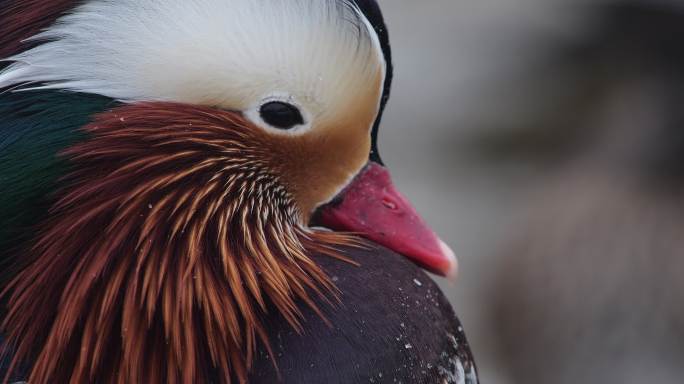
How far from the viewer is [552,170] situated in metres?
4.12

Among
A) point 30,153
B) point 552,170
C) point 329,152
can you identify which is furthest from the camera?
point 552,170

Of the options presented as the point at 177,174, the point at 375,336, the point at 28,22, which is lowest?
the point at 375,336

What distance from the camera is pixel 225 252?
1.09 metres

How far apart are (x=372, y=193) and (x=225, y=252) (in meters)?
0.26

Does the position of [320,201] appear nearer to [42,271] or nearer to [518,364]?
[42,271]

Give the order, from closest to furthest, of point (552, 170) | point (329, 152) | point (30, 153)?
point (30, 153) < point (329, 152) < point (552, 170)

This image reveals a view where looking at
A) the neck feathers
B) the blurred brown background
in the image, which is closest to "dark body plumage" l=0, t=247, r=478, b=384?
the neck feathers

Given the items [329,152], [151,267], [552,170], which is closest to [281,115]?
[329,152]

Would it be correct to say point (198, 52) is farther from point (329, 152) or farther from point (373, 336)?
point (373, 336)

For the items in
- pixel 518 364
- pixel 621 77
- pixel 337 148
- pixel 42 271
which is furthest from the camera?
pixel 621 77

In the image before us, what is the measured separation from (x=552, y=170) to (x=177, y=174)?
3208 mm

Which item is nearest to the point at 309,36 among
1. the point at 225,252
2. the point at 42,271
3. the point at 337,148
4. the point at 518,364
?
the point at 337,148

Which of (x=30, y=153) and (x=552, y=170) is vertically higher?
(x=30, y=153)

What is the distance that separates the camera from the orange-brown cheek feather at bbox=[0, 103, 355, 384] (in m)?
1.03
